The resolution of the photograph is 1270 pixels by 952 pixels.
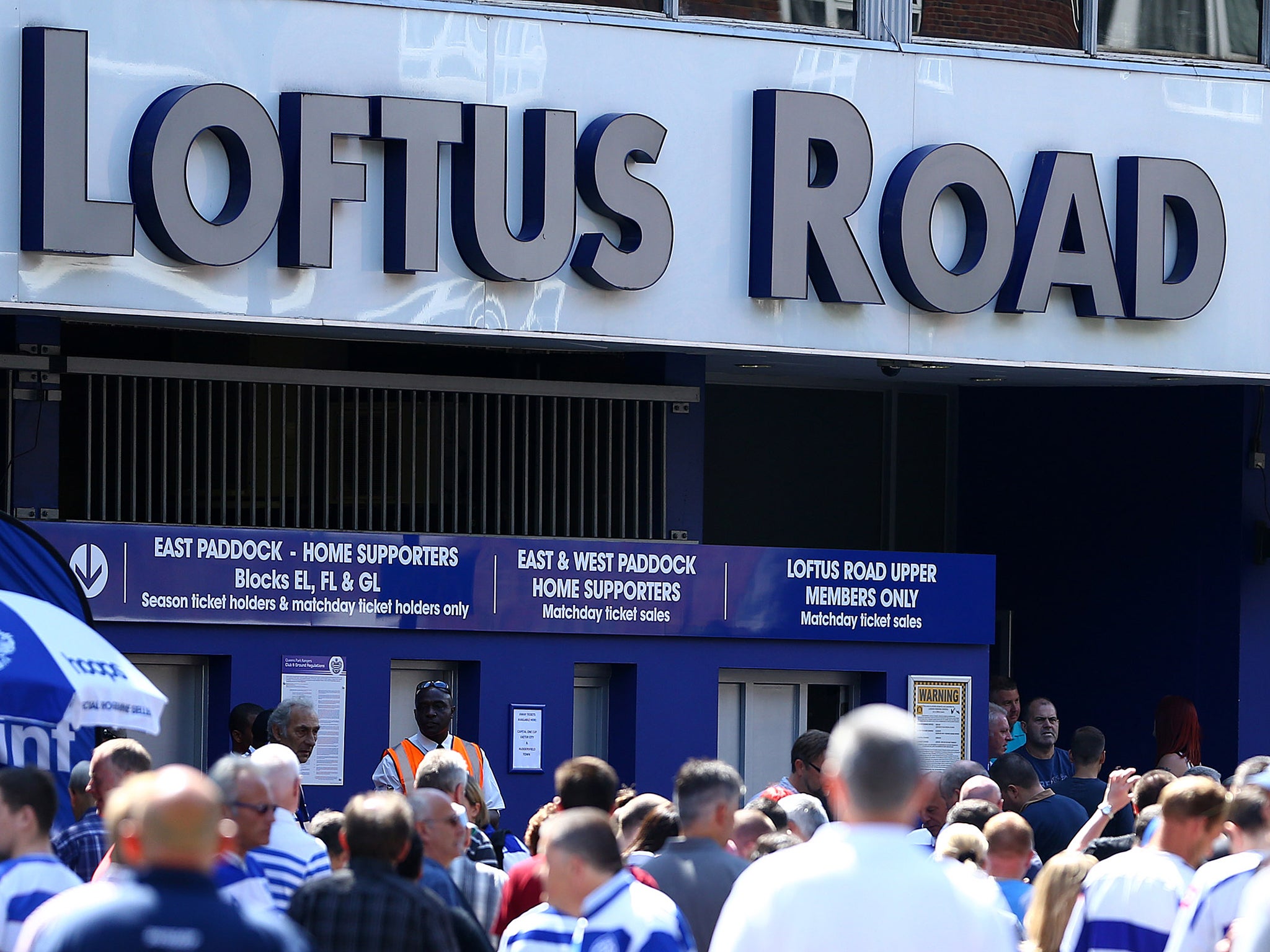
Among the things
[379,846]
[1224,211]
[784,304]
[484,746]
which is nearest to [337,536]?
[484,746]

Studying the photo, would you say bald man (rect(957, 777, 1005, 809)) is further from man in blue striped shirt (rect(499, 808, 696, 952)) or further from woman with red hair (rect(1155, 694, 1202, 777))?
woman with red hair (rect(1155, 694, 1202, 777))

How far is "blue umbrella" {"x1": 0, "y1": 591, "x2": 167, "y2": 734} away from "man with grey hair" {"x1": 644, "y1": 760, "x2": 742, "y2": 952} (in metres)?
2.92

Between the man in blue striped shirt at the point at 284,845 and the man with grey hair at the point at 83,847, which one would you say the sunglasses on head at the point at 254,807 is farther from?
the man with grey hair at the point at 83,847

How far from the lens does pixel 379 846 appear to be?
5.82 metres

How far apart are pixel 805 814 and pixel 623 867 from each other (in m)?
2.98

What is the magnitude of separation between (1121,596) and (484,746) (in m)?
6.76

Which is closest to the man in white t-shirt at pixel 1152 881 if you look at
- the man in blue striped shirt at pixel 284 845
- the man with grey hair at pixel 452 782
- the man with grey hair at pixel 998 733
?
the man in blue striped shirt at pixel 284 845

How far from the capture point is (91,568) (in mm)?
13227

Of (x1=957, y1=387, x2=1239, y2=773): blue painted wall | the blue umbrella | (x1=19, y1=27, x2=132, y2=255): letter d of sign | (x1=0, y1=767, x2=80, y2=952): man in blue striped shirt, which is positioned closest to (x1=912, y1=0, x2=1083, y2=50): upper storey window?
(x1=957, y1=387, x2=1239, y2=773): blue painted wall

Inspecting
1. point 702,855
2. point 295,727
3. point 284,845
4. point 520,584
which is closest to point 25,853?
point 284,845

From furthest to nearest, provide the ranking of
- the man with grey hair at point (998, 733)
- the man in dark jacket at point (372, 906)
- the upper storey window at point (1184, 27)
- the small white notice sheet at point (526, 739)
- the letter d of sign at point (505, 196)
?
the upper storey window at point (1184, 27)
the man with grey hair at point (998, 733)
the small white notice sheet at point (526, 739)
the letter d of sign at point (505, 196)
the man in dark jacket at point (372, 906)

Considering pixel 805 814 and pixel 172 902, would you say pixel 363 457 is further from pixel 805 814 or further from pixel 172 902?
pixel 172 902

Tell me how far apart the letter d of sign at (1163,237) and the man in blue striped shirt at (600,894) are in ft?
34.4

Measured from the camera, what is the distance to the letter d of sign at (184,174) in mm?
13055
